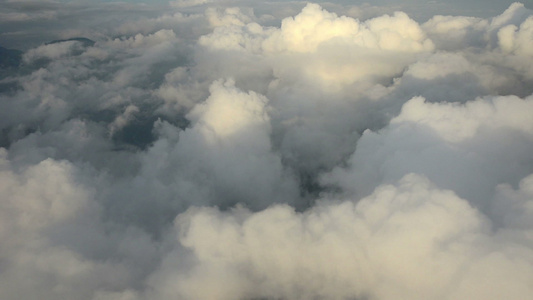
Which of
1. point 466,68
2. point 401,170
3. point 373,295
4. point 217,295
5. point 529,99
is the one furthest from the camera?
point 466,68

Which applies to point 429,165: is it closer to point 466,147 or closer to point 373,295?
point 466,147

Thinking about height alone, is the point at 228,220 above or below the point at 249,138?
below

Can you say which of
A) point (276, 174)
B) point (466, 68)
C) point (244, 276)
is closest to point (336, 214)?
point (244, 276)

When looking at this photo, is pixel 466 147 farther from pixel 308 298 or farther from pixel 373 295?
pixel 308 298

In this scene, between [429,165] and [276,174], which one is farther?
[276,174]

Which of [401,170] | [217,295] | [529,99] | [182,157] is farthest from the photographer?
[182,157]

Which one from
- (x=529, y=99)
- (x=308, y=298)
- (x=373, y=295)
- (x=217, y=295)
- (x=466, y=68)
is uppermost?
(x=466, y=68)

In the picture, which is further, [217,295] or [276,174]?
[276,174]

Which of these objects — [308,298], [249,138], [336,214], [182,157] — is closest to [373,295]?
[336,214]

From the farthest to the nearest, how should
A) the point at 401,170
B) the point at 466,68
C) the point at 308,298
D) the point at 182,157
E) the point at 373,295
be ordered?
the point at 466,68
the point at 182,157
the point at 308,298
the point at 401,170
the point at 373,295
